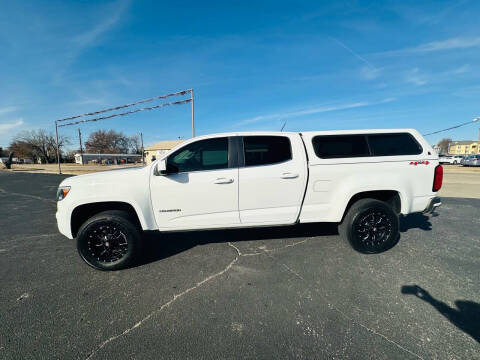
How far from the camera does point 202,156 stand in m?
3.05

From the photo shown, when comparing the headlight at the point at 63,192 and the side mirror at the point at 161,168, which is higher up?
the side mirror at the point at 161,168

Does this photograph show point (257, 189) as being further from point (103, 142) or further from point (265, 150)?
point (103, 142)

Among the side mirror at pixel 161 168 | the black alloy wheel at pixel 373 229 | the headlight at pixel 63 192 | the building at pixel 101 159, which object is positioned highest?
the building at pixel 101 159

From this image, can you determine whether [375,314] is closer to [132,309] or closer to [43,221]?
[132,309]

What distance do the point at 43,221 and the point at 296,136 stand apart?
6.26m

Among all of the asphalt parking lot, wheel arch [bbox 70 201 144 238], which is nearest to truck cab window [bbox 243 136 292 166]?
the asphalt parking lot

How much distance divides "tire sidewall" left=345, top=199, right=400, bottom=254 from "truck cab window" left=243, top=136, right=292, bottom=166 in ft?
4.37

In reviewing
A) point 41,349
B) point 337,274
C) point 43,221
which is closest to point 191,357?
point 41,349

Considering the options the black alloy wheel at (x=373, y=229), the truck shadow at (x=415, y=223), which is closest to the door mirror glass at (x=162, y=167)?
the black alloy wheel at (x=373, y=229)

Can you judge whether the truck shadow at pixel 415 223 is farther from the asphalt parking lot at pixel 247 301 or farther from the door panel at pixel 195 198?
the door panel at pixel 195 198

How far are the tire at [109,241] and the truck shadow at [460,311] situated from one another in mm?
3479

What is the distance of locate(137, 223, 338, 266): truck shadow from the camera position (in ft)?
11.1

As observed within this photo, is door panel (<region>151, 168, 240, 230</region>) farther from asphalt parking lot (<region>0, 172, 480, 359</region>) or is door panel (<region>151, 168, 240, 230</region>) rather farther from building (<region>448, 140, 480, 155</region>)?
building (<region>448, 140, 480, 155</region>)

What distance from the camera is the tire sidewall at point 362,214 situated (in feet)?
10.2
